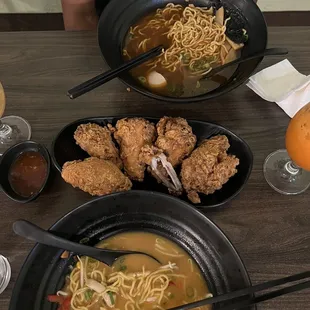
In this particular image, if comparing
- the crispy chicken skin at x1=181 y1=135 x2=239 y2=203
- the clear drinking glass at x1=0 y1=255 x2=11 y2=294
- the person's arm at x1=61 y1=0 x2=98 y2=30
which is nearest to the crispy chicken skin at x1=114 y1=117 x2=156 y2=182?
the crispy chicken skin at x1=181 y1=135 x2=239 y2=203

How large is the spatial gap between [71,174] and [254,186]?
0.71 meters

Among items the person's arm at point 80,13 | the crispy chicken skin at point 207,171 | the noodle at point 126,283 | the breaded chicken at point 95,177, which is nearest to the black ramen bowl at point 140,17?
the crispy chicken skin at point 207,171

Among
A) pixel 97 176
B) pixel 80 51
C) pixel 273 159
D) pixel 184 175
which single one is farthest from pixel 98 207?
pixel 80 51

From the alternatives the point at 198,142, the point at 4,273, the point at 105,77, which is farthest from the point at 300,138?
the point at 4,273

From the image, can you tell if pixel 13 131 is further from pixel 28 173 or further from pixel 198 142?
pixel 198 142

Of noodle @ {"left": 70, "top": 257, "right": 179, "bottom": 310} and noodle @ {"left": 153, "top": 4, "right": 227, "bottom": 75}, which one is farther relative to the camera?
noodle @ {"left": 153, "top": 4, "right": 227, "bottom": 75}

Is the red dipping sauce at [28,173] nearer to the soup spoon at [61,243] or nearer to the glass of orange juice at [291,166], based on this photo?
the soup spoon at [61,243]

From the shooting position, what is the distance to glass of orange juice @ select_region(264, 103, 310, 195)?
1.39 meters

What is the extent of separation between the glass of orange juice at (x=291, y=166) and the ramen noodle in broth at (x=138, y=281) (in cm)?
51

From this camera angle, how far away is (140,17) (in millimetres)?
1934

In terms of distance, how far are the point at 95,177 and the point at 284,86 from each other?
944 millimetres

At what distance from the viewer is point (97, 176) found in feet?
4.69

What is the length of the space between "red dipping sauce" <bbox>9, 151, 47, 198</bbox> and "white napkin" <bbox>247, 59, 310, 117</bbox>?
96 cm

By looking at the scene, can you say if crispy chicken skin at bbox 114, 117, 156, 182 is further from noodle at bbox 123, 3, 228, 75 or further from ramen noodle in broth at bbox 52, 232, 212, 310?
noodle at bbox 123, 3, 228, 75
